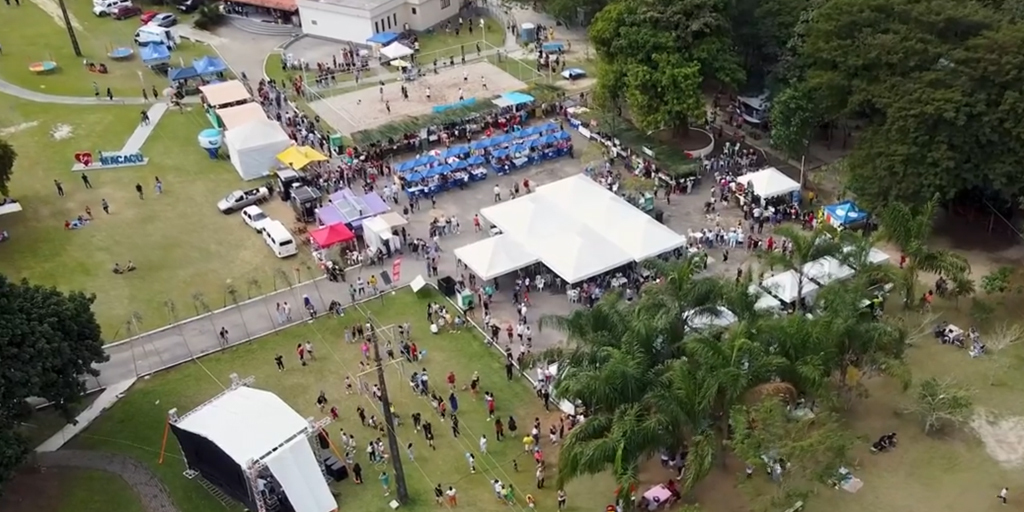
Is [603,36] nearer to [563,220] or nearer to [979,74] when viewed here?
[563,220]

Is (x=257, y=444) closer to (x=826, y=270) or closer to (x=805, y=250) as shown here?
(x=805, y=250)

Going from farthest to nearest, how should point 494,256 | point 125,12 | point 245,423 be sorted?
point 125,12
point 494,256
point 245,423

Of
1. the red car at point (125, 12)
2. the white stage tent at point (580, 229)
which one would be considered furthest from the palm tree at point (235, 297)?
the red car at point (125, 12)

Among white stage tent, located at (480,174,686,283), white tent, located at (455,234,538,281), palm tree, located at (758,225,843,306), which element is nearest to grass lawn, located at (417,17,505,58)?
white stage tent, located at (480,174,686,283)

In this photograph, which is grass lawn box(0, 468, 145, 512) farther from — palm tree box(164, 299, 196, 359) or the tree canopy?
palm tree box(164, 299, 196, 359)

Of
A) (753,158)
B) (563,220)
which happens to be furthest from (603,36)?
(563,220)

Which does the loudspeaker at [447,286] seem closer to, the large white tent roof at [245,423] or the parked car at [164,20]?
the large white tent roof at [245,423]

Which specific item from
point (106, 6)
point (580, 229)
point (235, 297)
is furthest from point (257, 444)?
point (106, 6)
